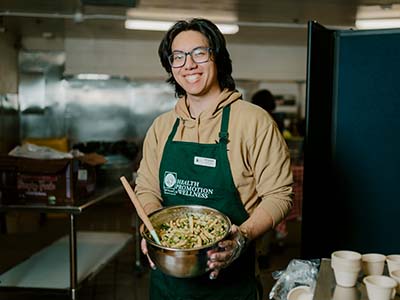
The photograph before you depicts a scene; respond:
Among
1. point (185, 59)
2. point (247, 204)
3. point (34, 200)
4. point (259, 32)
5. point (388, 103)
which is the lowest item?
point (34, 200)

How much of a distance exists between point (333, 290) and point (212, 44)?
0.76 meters

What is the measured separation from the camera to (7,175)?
251 cm

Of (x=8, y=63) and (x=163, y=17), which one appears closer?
(x=163, y=17)

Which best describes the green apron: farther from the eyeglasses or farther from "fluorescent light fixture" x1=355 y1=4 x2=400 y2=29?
"fluorescent light fixture" x1=355 y1=4 x2=400 y2=29

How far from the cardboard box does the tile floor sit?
47cm

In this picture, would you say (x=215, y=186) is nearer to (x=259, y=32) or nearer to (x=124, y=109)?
(x=259, y=32)

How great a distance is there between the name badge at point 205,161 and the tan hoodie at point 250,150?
0.05 metres

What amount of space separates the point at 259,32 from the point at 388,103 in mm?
4246

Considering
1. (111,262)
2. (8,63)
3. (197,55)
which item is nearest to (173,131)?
(197,55)

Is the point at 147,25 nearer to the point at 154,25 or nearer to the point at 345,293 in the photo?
the point at 154,25

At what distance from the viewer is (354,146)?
5.80 ft

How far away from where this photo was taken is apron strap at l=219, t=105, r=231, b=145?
1.38 m

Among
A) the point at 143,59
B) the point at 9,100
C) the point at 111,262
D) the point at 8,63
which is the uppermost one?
the point at 143,59

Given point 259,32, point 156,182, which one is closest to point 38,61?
point 259,32
